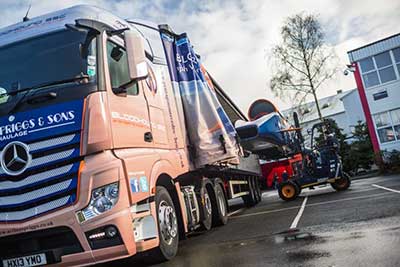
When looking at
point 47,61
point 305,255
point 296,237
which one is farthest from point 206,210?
point 47,61

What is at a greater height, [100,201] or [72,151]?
[72,151]

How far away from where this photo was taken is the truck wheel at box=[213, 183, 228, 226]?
9148 mm

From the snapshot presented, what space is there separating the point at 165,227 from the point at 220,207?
3543 millimetres

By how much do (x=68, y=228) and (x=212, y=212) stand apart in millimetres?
4809

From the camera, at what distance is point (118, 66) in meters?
5.60

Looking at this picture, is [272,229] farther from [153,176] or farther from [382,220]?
[153,176]

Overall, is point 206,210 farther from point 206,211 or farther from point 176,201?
point 176,201

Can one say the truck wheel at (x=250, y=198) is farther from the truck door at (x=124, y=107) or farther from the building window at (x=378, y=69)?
the building window at (x=378, y=69)

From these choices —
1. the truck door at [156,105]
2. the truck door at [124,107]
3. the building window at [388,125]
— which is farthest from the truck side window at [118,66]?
the building window at [388,125]

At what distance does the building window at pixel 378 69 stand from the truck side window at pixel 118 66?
24.3 meters

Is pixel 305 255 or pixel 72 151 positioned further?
pixel 305 255

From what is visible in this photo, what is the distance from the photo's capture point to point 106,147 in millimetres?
4898

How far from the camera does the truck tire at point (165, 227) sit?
5703mm

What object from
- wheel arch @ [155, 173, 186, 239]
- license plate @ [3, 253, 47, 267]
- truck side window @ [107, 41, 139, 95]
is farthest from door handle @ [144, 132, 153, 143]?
license plate @ [3, 253, 47, 267]
